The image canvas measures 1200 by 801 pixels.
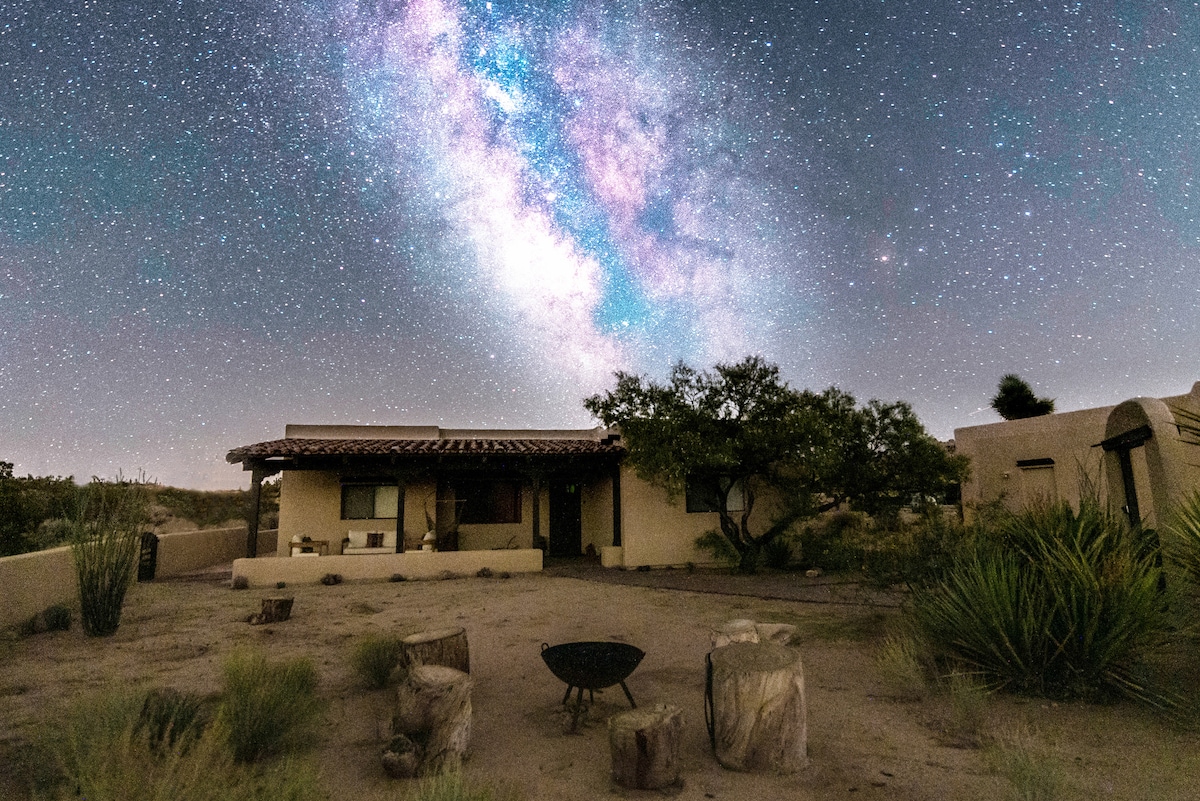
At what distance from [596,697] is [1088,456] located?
14.8 metres

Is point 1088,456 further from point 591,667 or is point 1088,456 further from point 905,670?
point 591,667

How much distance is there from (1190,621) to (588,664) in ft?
16.9

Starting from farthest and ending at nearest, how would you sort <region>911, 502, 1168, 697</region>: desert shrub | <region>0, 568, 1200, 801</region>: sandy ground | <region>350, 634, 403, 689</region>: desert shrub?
<region>350, 634, 403, 689</region>: desert shrub
<region>911, 502, 1168, 697</region>: desert shrub
<region>0, 568, 1200, 801</region>: sandy ground

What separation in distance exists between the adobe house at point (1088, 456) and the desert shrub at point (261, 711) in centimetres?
715

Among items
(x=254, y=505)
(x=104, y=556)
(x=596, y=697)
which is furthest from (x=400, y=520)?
(x=596, y=697)

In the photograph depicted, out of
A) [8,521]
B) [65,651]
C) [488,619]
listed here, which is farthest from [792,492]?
[8,521]

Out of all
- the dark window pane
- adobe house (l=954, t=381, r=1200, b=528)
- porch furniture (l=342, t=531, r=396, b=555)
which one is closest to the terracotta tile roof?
the dark window pane

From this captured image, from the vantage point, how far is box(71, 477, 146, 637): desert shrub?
7977mm

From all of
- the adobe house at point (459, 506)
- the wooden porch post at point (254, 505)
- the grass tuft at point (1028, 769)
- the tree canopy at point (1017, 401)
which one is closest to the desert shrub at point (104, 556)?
the adobe house at point (459, 506)

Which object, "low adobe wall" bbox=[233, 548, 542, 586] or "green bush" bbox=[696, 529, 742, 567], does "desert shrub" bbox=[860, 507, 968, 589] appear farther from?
"low adobe wall" bbox=[233, 548, 542, 586]

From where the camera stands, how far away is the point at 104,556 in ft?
26.6

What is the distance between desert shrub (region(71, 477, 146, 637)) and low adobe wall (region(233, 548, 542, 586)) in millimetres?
4482

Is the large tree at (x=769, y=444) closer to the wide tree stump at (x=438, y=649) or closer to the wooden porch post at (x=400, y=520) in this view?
the wooden porch post at (x=400, y=520)

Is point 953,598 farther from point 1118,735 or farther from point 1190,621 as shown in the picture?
point 1190,621
